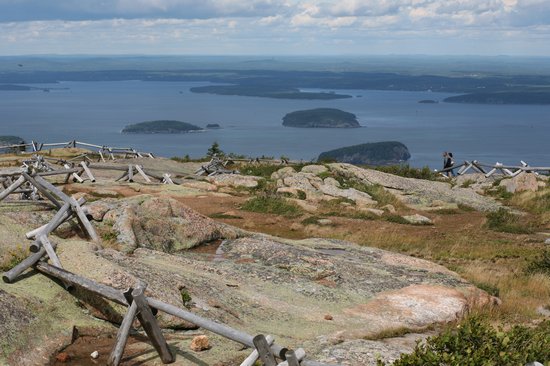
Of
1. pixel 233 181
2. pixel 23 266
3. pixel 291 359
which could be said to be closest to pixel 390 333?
pixel 291 359

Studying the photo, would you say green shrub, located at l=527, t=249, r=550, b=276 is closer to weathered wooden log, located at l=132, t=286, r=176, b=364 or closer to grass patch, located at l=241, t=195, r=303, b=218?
grass patch, located at l=241, t=195, r=303, b=218

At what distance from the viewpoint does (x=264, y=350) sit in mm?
8617

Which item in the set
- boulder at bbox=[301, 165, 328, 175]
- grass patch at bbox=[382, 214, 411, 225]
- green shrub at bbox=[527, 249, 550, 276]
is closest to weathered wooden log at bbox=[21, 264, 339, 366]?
green shrub at bbox=[527, 249, 550, 276]

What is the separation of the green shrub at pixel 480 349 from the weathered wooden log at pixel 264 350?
138 centimetres

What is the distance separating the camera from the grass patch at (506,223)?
2820 centimetres

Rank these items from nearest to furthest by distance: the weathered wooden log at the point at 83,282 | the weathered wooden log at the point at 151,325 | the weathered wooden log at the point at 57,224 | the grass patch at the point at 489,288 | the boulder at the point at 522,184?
the weathered wooden log at the point at 151,325 < the weathered wooden log at the point at 83,282 < the weathered wooden log at the point at 57,224 < the grass patch at the point at 489,288 < the boulder at the point at 522,184

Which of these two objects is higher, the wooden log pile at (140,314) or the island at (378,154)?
the wooden log pile at (140,314)

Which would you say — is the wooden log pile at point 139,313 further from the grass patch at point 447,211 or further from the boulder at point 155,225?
the grass patch at point 447,211

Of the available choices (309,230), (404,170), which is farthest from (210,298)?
(404,170)

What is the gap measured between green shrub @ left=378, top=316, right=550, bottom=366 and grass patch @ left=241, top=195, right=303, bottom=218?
18.5 m

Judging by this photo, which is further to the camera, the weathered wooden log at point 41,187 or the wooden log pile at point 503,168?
the wooden log pile at point 503,168

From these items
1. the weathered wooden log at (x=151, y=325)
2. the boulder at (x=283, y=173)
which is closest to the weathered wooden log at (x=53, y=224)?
the weathered wooden log at (x=151, y=325)

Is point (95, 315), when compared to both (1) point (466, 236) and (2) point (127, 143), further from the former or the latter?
(2) point (127, 143)

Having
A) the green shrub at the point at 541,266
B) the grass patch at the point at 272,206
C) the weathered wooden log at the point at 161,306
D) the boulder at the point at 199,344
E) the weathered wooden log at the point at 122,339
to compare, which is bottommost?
the grass patch at the point at 272,206
